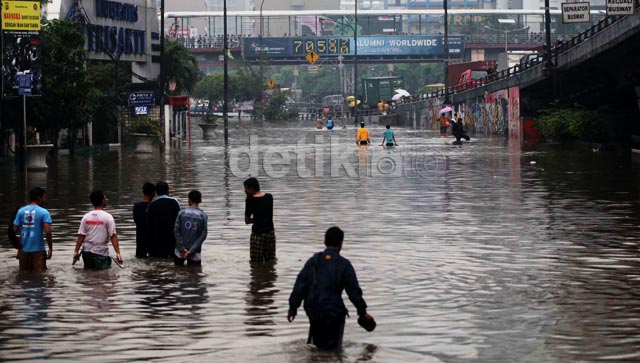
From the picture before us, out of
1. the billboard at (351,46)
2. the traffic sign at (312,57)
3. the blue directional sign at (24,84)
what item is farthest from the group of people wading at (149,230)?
the billboard at (351,46)

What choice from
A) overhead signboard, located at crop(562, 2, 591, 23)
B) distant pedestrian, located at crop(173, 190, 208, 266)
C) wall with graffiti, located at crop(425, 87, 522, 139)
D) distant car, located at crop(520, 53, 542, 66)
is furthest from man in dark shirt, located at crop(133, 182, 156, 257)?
wall with graffiti, located at crop(425, 87, 522, 139)

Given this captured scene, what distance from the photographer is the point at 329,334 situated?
426 inches

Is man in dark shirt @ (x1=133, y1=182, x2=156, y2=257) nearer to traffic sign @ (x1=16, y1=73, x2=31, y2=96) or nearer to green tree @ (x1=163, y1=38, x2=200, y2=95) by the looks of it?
traffic sign @ (x1=16, y1=73, x2=31, y2=96)

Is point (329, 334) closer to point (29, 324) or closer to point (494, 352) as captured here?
point (494, 352)

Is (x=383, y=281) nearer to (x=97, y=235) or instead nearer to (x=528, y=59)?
(x=97, y=235)

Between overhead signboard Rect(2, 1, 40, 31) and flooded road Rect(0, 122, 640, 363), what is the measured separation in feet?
29.8

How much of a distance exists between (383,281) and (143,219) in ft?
12.0

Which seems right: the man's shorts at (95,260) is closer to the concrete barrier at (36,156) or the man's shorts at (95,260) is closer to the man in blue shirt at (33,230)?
the man in blue shirt at (33,230)

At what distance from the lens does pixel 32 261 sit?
16.2 metres

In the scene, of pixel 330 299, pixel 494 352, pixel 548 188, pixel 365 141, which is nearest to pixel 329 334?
pixel 330 299

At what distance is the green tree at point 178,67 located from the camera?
274 feet

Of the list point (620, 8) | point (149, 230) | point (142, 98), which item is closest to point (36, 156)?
point (142, 98)

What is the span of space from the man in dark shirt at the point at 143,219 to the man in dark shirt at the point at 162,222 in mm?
63

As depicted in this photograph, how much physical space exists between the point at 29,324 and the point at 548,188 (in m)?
19.6
